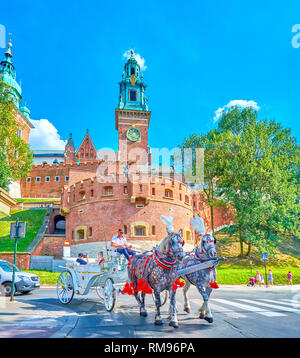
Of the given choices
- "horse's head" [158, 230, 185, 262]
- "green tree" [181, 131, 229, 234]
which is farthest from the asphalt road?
"green tree" [181, 131, 229, 234]

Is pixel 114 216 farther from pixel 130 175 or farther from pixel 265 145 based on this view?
pixel 265 145

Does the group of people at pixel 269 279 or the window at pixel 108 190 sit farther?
the window at pixel 108 190

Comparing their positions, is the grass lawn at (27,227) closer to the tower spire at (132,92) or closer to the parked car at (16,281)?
the parked car at (16,281)

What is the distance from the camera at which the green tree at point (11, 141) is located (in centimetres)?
3453

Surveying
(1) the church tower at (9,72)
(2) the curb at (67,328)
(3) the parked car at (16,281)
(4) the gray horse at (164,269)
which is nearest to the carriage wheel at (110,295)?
(2) the curb at (67,328)

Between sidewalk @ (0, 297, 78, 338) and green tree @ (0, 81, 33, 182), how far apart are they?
28425 millimetres

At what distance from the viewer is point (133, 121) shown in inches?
2275

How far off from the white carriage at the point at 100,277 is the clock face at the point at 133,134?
1829 inches

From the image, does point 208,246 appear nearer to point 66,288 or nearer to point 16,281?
point 66,288

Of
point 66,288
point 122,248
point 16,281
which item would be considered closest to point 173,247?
point 122,248

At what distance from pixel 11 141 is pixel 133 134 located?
23.1 m

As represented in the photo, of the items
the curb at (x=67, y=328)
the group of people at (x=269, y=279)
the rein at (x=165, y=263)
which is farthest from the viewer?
the group of people at (x=269, y=279)

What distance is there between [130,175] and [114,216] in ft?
15.6
